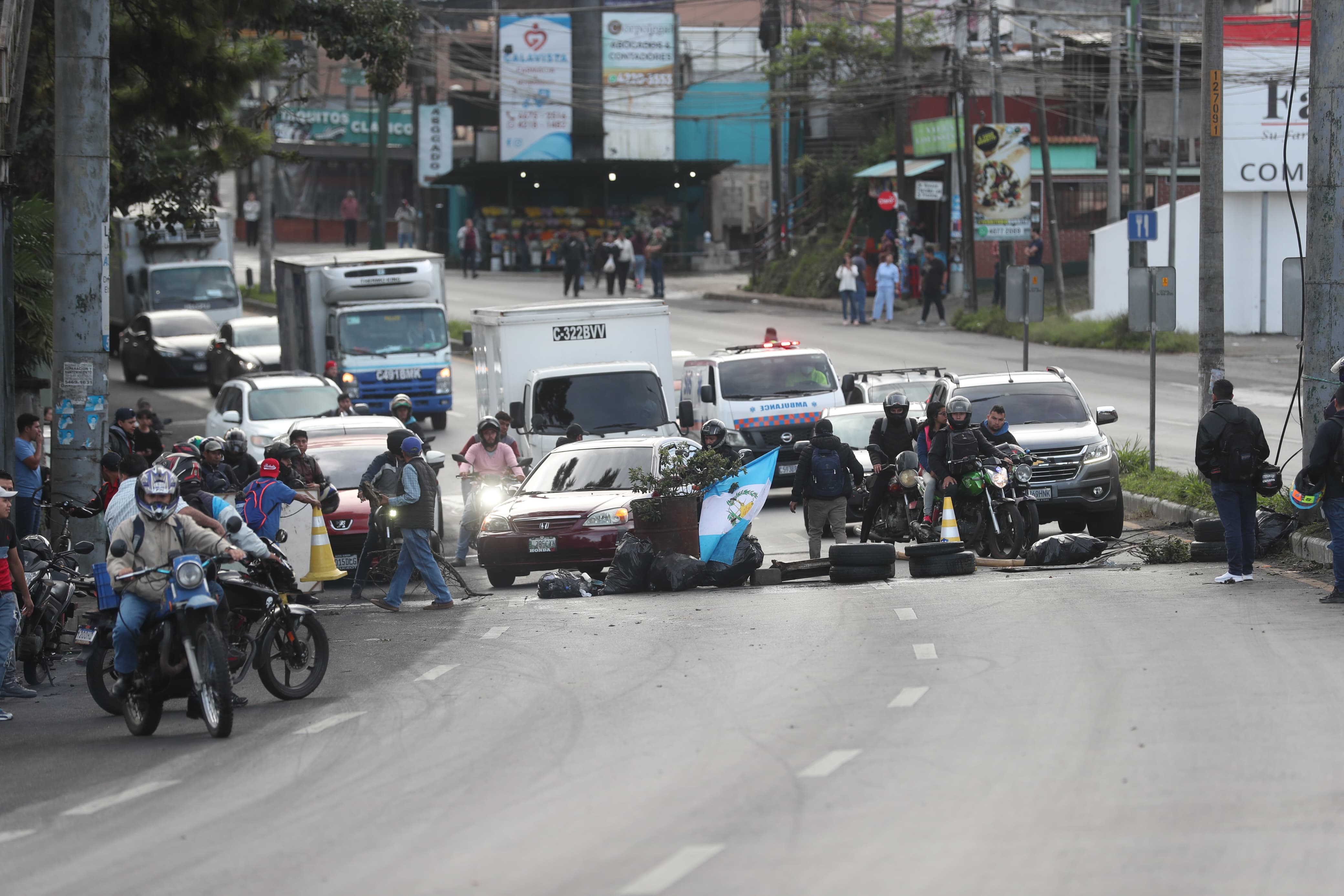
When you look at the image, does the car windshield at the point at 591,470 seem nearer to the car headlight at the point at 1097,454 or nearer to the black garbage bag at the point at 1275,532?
the car headlight at the point at 1097,454

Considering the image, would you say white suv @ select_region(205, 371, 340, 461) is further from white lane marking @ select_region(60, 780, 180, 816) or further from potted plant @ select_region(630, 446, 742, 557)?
white lane marking @ select_region(60, 780, 180, 816)

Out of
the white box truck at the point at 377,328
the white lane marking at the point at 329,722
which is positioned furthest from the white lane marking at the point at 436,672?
the white box truck at the point at 377,328

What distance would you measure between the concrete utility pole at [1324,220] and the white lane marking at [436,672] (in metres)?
8.46

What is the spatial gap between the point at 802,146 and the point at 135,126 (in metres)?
42.4

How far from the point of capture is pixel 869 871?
6.74 m

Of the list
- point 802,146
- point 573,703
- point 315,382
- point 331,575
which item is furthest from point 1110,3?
point 573,703

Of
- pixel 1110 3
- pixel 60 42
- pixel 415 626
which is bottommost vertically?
pixel 415 626

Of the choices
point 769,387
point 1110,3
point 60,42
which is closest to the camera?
point 60,42

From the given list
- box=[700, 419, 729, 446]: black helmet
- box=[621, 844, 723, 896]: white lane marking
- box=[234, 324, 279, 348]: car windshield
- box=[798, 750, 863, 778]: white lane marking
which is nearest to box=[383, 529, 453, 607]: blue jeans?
box=[700, 419, 729, 446]: black helmet

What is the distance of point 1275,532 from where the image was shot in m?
16.1

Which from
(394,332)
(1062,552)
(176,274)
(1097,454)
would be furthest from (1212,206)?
(176,274)

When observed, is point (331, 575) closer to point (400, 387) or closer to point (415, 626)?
point (415, 626)

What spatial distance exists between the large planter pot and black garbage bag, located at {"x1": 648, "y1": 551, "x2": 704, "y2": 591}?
133 millimetres

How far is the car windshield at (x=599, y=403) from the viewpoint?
74.1 feet
